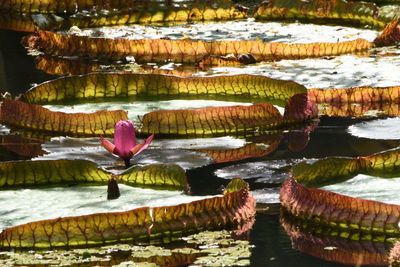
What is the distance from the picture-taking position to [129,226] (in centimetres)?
342

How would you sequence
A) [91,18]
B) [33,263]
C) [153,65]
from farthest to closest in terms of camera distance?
[91,18], [153,65], [33,263]

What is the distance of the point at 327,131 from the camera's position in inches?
208

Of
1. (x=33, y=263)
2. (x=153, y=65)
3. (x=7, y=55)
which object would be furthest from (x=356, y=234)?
(x=7, y=55)

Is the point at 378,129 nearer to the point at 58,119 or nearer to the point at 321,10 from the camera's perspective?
the point at 58,119

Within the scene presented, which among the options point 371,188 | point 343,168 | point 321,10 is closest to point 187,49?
point 321,10

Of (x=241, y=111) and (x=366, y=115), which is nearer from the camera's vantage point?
(x=241, y=111)

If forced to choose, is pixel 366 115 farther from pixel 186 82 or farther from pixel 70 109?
pixel 70 109

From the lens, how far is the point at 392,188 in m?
3.81

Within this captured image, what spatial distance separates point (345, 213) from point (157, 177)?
2.35 feet

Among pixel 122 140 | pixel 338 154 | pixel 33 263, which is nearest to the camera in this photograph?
pixel 33 263

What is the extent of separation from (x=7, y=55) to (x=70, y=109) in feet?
7.60

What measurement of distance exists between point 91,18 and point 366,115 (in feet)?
12.6

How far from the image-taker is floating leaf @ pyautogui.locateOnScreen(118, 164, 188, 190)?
3842mm

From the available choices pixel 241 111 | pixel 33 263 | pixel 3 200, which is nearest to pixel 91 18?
pixel 241 111
